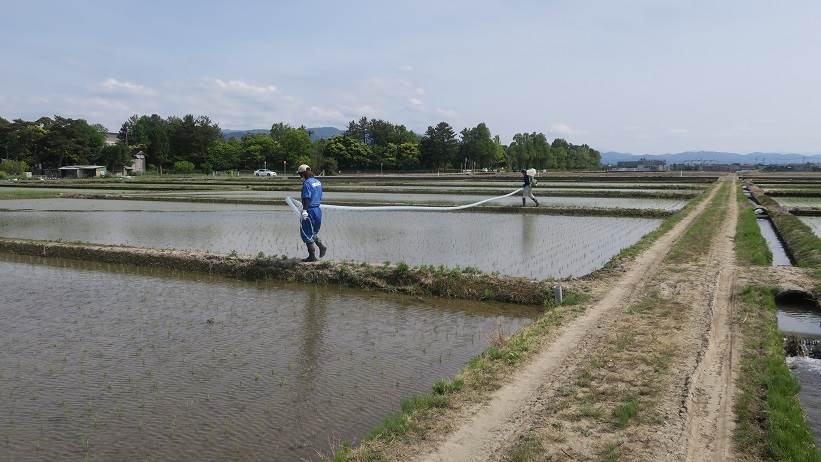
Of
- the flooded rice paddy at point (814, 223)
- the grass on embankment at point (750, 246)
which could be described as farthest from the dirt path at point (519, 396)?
the flooded rice paddy at point (814, 223)

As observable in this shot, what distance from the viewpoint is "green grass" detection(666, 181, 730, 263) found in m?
10.9

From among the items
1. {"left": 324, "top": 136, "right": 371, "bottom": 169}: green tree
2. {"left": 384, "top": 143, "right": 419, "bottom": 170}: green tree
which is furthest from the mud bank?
{"left": 384, "top": 143, "right": 419, "bottom": 170}: green tree

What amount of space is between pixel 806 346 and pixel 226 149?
86616mm

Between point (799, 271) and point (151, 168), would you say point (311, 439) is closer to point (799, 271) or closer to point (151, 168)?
point (799, 271)

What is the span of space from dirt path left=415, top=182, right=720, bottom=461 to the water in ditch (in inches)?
74.0

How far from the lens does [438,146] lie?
8344 cm

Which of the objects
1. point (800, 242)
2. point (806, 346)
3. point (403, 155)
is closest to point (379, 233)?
point (800, 242)

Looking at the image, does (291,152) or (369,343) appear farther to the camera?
(291,152)

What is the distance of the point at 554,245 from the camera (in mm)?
13492

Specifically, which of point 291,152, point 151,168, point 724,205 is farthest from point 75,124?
point 724,205

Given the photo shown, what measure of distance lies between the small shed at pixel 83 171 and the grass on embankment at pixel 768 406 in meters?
78.9

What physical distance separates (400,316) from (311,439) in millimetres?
3620

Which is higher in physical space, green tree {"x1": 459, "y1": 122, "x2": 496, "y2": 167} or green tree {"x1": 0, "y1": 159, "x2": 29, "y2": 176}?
green tree {"x1": 459, "y1": 122, "x2": 496, "y2": 167}

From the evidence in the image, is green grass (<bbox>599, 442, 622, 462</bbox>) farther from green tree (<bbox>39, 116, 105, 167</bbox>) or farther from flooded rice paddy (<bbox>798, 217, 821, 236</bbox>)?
green tree (<bbox>39, 116, 105, 167</bbox>)
